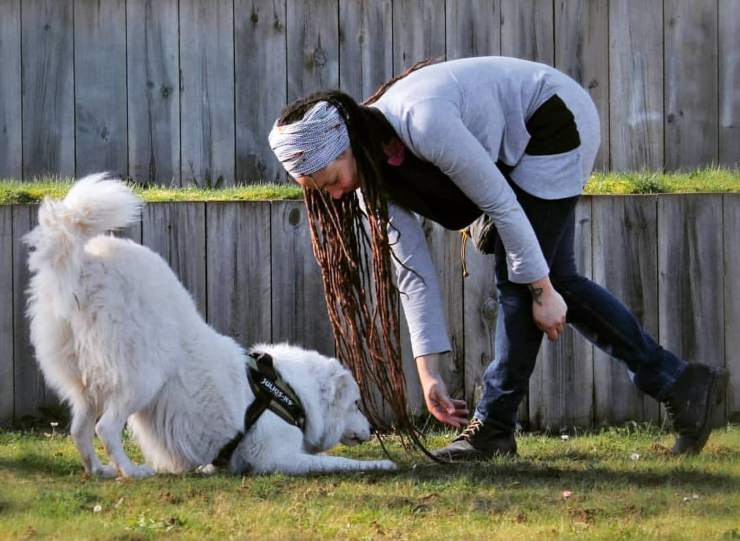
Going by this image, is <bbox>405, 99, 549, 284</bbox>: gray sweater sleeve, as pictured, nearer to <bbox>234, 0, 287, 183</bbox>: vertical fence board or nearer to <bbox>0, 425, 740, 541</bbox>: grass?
<bbox>0, 425, 740, 541</bbox>: grass

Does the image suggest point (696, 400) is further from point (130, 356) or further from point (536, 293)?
point (130, 356)

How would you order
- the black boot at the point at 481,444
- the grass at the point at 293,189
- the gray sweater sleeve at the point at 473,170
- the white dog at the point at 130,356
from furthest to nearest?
the grass at the point at 293,189
the black boot at the point at 481,444
the white dog at the point at 130,356
the gray sweater sleeve at the point at 473,170

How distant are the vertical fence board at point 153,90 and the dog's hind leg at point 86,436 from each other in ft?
11.1

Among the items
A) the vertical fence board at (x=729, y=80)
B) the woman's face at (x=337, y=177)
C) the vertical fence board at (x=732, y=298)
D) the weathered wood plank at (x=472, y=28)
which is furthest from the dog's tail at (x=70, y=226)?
the vertical fence board at (x=729, y=80)

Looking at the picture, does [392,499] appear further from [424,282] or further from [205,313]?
[205,313]

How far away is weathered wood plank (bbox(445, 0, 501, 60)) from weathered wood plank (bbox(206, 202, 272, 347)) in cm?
244

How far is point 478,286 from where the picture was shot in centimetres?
636

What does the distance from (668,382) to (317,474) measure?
1.54 m

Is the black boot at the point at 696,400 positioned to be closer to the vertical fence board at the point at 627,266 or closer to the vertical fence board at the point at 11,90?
the vertical fence board at the point at 627,266

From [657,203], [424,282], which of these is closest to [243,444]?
[424,282]

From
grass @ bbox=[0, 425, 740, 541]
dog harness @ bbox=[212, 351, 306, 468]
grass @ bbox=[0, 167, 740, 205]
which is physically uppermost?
grass @ bbox=[0, 167, 740, 205]

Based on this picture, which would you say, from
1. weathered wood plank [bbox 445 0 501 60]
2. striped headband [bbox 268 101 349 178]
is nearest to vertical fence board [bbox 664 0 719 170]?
weathered wood plank [bbox 445 0 501 60]

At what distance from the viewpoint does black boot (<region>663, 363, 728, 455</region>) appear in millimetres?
5078

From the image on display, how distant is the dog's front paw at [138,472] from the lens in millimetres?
5070
